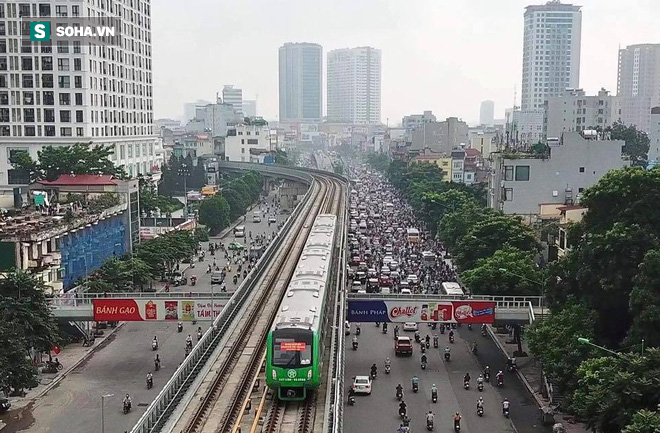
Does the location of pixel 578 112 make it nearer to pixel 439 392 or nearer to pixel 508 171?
pixel 508 171

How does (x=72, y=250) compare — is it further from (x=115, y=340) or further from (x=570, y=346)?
(x=570, y=346)

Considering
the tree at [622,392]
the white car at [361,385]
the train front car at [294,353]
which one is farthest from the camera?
the white car at [361,385]

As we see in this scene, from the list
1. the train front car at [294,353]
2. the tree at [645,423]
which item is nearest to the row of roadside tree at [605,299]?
the tree at [645,423]

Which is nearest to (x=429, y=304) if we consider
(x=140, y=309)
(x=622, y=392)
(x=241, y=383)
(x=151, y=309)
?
(x=151, y=309)

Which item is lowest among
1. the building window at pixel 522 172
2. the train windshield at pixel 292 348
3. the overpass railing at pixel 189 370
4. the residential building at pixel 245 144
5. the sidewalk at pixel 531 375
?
the sidewalk at pixel 531 375

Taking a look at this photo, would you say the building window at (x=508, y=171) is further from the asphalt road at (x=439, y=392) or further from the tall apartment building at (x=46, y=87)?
the tall apartment building at (x=46, y=87)

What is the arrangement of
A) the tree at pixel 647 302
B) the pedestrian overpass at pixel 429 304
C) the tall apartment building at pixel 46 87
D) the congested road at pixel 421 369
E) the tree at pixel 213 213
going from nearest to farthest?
1. the tree at pixel 647 302
2. the congested road at pixel 421 369
3. the pedestrian overpass at pixel 429 304
4. the tall apartment building at pixel 46 87
5. the tree at pixel 213 213
